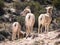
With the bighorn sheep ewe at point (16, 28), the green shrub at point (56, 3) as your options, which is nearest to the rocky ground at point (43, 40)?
the bighorn sheep ewe at point (16, 28)

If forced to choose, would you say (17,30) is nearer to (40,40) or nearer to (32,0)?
(40,40)

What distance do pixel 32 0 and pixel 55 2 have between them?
4880 mm

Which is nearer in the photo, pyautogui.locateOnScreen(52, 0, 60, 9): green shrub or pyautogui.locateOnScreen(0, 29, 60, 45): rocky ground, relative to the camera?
pyautogui.locateOnScreen(0, 29, 60, 45): rocky ground

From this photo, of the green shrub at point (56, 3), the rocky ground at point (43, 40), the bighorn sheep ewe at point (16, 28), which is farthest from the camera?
the green shrub at point (56, 3)

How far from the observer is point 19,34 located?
21.4 m

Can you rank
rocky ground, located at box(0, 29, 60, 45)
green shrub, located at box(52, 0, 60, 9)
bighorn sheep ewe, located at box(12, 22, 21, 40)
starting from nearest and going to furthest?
rocky ground, located at box(0, 29, 60, 45)
bighorn sheep ewe, located at box(12, 22, 21, 40)
green shrub, located at box(52, 0, 60, 9)

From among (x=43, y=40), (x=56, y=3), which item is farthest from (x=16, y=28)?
(x=56, y=3)

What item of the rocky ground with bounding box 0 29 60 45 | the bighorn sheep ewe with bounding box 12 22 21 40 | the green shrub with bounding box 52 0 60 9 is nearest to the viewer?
the rocky ground with bounding box 0 29 60 45

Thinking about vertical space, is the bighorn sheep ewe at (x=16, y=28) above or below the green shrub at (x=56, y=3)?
above

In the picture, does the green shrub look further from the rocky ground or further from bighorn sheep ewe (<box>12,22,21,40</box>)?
the rocky ground

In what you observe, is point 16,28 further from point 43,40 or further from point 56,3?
point 56,3

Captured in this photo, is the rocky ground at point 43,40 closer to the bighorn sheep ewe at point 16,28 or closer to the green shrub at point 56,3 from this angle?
the bighorn sheep ewe at point 16,28

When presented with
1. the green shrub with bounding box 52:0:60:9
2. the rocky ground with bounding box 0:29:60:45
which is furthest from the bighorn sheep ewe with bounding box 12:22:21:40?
the green shrub with bounding box 52:0:60:9

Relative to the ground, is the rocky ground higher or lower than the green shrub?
higher
